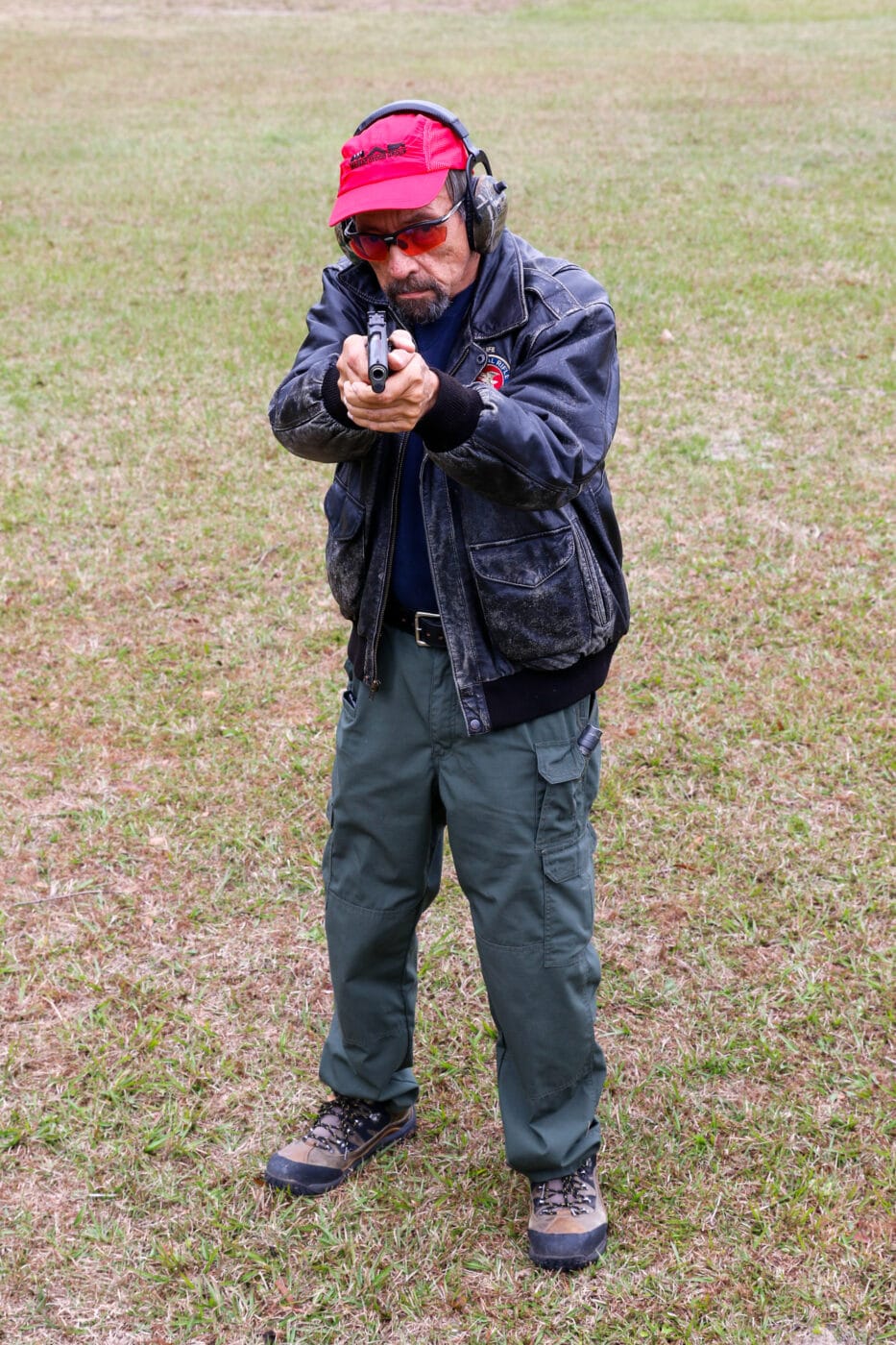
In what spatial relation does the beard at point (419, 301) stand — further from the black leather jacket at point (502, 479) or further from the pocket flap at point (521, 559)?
the pocket flap at point (521, 559)

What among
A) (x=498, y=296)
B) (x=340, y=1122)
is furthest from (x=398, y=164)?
(x=340, y=1122)

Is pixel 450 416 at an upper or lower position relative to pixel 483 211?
lower

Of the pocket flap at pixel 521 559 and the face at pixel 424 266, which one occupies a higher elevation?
the face at pixel 424 266

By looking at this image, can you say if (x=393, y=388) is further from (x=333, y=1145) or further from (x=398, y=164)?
(x=333, y=1145)

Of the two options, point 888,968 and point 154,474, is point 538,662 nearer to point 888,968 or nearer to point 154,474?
point 888,968

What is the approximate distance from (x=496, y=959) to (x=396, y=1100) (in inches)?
26.2

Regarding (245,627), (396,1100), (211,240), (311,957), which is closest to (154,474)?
(245,627)

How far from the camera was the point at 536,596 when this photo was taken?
232 centimetres

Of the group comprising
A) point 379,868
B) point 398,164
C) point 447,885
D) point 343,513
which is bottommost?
point 447,885

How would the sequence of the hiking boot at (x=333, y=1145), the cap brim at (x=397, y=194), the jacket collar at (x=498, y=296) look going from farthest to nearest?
the hiking boot at (x=333, y=1145)
the jacket collar at (x=498, y=296)
the cap brim at (x=397, y=194)

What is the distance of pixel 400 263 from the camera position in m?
2.26

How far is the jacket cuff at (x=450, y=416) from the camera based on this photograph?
203 centimetres

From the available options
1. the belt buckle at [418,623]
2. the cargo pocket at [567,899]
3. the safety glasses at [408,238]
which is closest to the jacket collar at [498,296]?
the safety glasses at [408,238]

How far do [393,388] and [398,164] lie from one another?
50 cm
